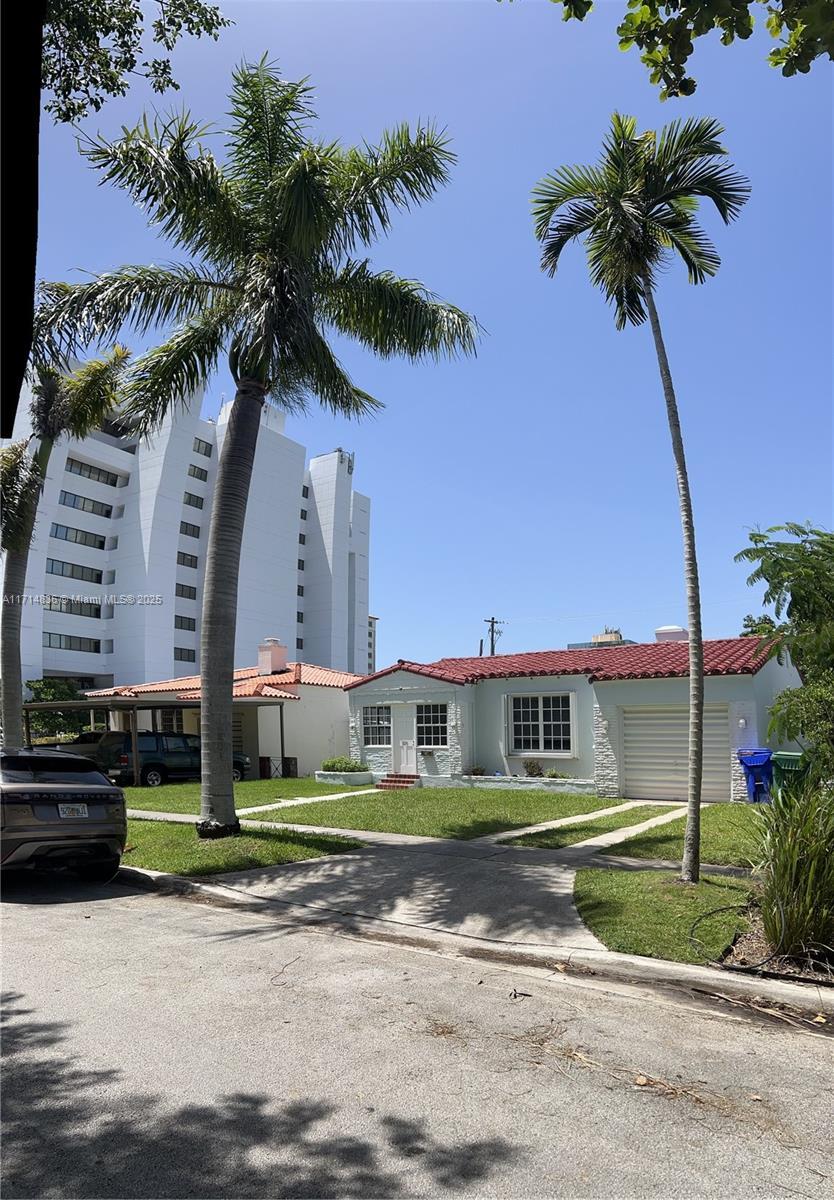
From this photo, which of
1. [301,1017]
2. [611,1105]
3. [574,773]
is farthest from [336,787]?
[611,1105]

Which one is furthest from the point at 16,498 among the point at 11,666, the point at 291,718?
the point at 291,718

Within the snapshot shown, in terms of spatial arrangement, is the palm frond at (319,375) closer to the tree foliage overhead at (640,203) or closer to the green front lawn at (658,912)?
the tree foliage overhead at (640,203)

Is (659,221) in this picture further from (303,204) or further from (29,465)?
(29,465)

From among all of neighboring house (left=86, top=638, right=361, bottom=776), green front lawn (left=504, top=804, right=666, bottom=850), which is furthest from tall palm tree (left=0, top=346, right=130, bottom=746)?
green front lawn (left=504, top=804, right=666, bottom=850)

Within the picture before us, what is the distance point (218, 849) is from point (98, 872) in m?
1.64

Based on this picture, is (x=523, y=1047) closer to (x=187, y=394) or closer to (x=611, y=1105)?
(x=611, y=1105)

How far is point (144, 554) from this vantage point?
61.7 m

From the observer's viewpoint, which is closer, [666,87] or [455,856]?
[666,87]

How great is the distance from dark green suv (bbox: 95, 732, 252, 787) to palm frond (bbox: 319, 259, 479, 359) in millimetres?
14589

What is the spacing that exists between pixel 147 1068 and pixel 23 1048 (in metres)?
0.85

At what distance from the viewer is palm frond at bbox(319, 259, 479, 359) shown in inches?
506

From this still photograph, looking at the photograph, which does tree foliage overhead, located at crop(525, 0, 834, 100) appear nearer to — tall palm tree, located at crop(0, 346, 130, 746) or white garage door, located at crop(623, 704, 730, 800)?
tall palm tree, located at crop(0, 346, 130, 746)

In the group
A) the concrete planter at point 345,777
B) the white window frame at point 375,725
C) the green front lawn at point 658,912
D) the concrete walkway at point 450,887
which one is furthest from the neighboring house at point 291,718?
the green front lawn at point 658,912

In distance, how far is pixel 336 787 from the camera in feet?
74.4
